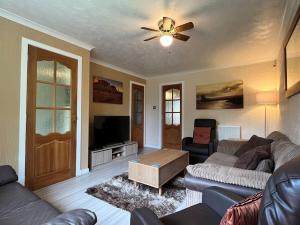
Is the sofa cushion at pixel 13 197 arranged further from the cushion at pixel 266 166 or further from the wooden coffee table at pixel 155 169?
the cushion at pixel 266 166

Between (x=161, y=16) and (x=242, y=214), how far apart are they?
2.26 metres

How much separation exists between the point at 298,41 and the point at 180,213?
77.2 inches

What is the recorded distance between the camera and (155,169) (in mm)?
2301

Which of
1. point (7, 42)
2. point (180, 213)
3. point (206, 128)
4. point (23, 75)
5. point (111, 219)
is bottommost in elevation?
point (111, 219)

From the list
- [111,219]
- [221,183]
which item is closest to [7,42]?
[111,219]

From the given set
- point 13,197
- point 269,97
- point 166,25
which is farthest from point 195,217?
point 269,97

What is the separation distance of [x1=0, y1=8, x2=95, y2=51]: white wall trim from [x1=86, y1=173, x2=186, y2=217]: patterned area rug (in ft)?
7.84

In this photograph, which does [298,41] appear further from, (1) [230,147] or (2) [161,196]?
(2) [161,196]

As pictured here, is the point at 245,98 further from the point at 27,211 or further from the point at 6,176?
the point at 6,176

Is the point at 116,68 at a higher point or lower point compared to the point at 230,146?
higher

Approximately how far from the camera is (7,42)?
2217 mm

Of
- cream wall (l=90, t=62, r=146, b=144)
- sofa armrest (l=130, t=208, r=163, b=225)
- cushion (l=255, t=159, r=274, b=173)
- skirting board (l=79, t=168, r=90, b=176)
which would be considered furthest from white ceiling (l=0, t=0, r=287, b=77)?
skirting board (l=79, t=168, r=90, b=176)

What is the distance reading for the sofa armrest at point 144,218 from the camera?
0.95m

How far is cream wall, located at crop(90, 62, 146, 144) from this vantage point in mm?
4035
